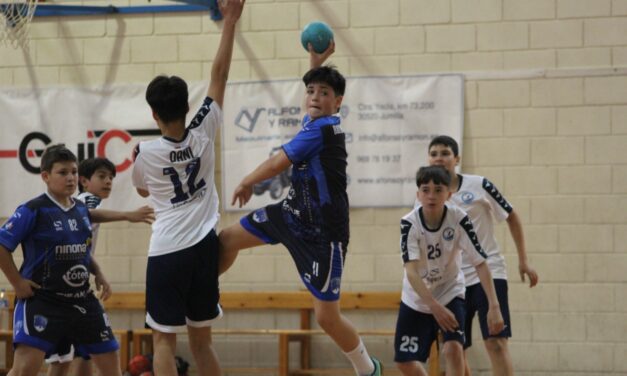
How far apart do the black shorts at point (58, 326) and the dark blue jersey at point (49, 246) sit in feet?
0.22

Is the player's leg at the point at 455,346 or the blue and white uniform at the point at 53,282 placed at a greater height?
the blue and white uniform at the point at 53,282

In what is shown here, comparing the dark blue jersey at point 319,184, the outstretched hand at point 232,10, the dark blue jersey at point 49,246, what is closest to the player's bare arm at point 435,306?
the dark blue jersey at point 319,184

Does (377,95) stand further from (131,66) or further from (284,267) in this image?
(131,66)

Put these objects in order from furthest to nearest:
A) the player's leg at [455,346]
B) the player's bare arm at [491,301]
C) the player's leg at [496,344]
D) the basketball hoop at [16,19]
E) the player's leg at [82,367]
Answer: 1. the basketball hoop at [16,19]
2. the player's leg at [496,344]
3. the player's leg at [82,367]
4. the player's leg at [455,346]
5. the player's bare arm at [491,301]

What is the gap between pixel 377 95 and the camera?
912 cm

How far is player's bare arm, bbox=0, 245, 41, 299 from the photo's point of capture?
5.62 metres

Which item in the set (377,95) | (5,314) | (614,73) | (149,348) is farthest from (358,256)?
(5,314)

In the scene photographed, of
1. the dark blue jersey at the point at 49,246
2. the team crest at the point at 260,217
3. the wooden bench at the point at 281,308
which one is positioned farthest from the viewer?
the wooden bench at the point at 281,308

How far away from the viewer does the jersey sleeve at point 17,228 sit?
223 inches

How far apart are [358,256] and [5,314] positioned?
3629mm

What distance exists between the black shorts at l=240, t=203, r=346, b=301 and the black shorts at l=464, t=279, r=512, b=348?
1796 mm

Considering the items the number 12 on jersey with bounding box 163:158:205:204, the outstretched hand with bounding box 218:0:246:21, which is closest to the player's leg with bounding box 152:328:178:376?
the number 12 on jersey with bounding box 163:158:205:204

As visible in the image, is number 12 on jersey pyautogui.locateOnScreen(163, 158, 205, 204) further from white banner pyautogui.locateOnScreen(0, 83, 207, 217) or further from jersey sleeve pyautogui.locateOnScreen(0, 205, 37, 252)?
white banner pyautogui.locateOnScreen(0, 83, 207, 217)

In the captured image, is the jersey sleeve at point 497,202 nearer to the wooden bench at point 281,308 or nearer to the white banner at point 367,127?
the white banner at point 367,127
